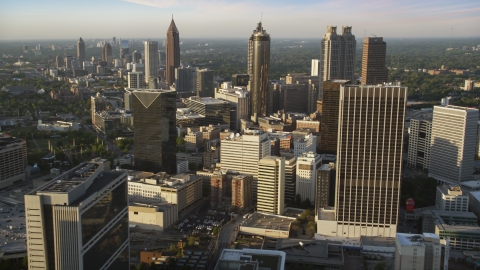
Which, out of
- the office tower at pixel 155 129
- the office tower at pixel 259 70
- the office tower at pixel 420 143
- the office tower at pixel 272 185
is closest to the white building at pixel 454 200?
the office tower at pixel 272 185

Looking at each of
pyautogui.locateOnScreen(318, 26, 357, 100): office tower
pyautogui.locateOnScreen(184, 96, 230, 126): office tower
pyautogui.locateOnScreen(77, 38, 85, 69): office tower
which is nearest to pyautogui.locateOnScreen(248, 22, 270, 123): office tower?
pyautogui.locateOnScreen(184, 96, 230, 126): office tower

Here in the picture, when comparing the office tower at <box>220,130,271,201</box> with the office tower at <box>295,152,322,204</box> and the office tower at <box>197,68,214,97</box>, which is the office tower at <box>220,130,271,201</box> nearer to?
the office tower at <box>295,152,322,204</box>

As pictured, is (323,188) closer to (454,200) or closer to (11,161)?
(454,200)

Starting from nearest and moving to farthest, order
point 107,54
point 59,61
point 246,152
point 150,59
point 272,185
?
1. point 272,185
2. point 246,152
3. point 150,59
4. point 59,61
5. point 107,54

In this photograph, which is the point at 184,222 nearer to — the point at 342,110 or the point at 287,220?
the point at 287,220

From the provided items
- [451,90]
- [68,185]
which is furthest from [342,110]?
[451,90]

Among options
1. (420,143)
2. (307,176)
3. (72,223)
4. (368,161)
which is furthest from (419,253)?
(420,143)
